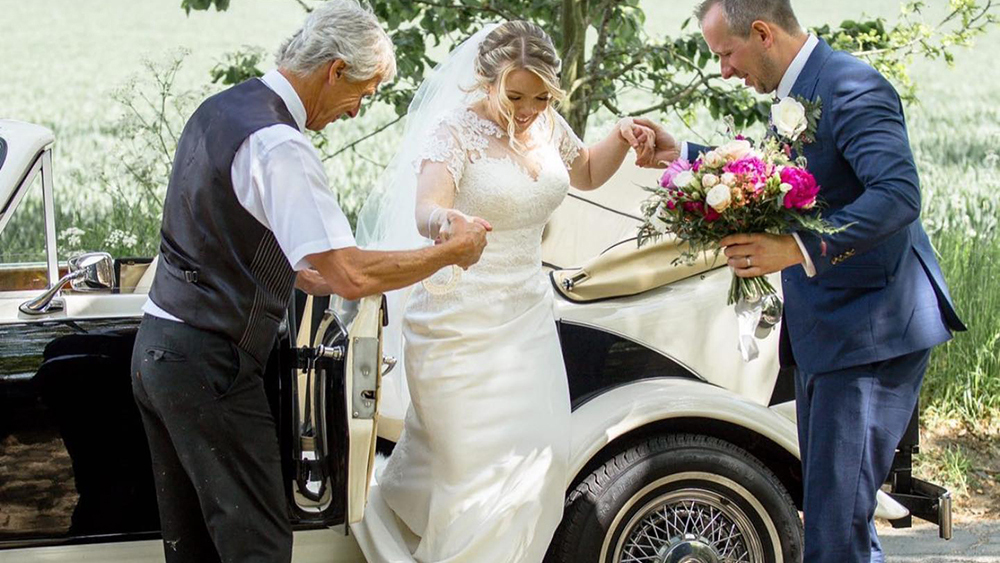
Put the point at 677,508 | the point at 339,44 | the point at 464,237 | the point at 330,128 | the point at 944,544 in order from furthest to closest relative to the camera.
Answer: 1. the point at 330,128
2. the point at 944,544
3. the point at 677,508
4. the point at 464,237
5. the point at 339,44

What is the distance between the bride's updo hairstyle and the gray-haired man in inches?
20.6

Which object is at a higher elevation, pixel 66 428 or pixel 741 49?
pixel 741 49

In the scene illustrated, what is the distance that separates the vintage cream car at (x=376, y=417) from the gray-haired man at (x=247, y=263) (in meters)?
0.26

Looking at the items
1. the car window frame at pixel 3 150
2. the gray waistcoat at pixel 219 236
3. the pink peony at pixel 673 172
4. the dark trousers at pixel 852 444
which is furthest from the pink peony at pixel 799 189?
the car window frame at pixel 3 150

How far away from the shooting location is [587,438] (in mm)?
4062

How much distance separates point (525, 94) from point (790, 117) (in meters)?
0.96

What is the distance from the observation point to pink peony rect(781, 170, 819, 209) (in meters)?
3.33

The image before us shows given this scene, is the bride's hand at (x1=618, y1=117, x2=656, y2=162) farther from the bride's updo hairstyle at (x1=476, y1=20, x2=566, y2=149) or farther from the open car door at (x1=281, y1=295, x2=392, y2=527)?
A: the open car door at (x1=281, y1=295, x2=392, y2=527)

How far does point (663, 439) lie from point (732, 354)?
0.40 m

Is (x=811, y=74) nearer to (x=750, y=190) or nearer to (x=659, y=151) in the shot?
(x=750, y=190)

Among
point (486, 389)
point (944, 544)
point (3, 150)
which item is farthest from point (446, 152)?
point (944, 544)

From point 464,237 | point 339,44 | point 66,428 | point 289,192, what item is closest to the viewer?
point 289,192

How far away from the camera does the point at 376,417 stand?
361 cm

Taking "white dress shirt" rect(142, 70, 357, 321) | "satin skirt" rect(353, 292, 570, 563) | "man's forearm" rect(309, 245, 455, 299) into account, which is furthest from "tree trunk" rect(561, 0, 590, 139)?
"white dress shirt" rect(142, 70, 357, 321)
